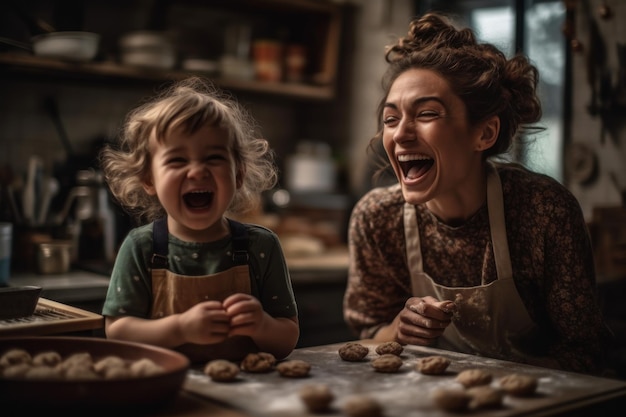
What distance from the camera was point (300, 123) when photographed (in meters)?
4.27

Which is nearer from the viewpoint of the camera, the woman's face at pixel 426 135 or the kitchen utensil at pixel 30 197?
the woman's face at pixel 426 135

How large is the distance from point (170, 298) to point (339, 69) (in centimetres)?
302

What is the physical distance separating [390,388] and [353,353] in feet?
0.68

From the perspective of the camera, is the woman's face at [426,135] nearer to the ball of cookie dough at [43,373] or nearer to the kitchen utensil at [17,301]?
the kitchen utensil at [17,301]

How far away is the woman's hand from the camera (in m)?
1.56

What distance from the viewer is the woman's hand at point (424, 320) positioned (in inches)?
61.5

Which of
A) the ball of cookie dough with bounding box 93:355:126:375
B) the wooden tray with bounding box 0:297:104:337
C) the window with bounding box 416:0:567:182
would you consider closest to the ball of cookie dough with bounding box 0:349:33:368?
the ball of cookie dough with bounding box 93:355:126:375

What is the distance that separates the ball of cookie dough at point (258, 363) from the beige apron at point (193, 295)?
77mm

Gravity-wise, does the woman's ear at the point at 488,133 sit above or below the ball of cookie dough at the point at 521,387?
above

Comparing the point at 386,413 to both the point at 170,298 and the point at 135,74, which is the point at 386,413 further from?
the point at 135,74

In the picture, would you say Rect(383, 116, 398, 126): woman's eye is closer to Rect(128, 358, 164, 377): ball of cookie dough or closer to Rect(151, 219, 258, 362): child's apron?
Rect(151, 219, 258, 362): child's apron

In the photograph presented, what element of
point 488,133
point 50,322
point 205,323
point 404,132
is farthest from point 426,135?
point 50,322

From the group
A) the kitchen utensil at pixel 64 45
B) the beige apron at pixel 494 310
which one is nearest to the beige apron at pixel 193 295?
the beige apron at pixel 494 310

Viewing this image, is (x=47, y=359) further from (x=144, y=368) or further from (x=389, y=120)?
(x=389, y=120)
